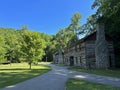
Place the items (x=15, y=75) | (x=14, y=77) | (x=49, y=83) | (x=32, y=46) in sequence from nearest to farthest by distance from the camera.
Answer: (x=49, y=83) → (x=14, y=77) → (x=15, y=75) → (x=32, y=46)

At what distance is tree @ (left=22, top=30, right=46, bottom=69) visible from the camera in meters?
30.5

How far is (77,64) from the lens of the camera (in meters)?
38.4

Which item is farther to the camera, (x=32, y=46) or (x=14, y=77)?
(x=32, y=46)

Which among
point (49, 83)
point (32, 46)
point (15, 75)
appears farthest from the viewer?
point (32, 46)

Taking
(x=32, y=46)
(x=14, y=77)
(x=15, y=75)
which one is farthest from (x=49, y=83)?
(x=32, y=46)

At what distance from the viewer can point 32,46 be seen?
30672 mm

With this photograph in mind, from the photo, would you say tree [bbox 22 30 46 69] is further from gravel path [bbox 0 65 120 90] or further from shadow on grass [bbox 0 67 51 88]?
gravel path [bbox 0 65 120 90]

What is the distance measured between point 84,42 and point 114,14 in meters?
8.01

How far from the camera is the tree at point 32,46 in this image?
3047 cm

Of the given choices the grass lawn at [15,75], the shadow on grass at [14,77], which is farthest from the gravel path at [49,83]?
the grass lawn at [15,75]

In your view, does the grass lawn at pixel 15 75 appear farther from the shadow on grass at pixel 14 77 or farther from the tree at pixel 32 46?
the tree at pixel 32 46

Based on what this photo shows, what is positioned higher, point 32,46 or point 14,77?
point 32,46

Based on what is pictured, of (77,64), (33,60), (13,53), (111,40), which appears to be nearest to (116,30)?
(111,40)

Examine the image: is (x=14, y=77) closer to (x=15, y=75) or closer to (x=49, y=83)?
(x=15, y=75)
